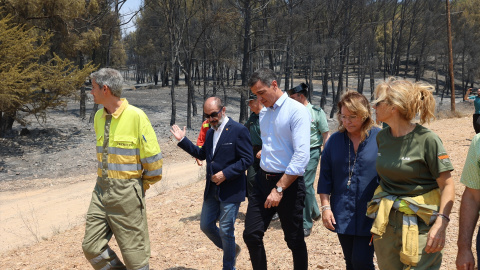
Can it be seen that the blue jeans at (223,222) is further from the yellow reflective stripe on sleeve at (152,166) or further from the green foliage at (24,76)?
the green foliage at (24,76)

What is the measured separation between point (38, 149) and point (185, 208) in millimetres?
13067

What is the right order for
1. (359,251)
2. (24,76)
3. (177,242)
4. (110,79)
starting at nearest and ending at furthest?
1. (359,251)
2. (110,79)
3. (177,242)
4. (24,76)

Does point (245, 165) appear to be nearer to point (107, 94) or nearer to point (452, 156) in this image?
point (107, 94)

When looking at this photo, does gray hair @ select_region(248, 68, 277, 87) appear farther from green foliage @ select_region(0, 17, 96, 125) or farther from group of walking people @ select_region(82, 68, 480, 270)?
green foliage @ select_region(0, 17, 96, 125)

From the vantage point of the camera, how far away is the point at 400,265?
2670mm

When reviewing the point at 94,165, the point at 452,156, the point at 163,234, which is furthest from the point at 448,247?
the point at 94,165

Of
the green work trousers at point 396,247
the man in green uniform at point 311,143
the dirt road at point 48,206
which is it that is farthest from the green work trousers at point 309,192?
the dirt road at point 48,206

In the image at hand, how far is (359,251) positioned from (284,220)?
745 mm

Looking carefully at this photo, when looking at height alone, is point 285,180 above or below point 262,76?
below

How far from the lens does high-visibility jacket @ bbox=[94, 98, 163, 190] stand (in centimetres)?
352

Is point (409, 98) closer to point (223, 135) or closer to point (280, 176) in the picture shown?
point (280, 176)

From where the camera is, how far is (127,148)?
11.6 ft

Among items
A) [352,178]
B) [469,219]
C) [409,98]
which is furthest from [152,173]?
[469,219]

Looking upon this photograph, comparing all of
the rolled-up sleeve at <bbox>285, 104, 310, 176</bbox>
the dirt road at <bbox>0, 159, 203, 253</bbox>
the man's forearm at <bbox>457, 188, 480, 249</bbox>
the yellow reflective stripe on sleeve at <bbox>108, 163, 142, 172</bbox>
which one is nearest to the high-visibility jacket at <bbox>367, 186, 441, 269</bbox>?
the man's forearm at <bbox>457, 188, 480, 249</bbox>
